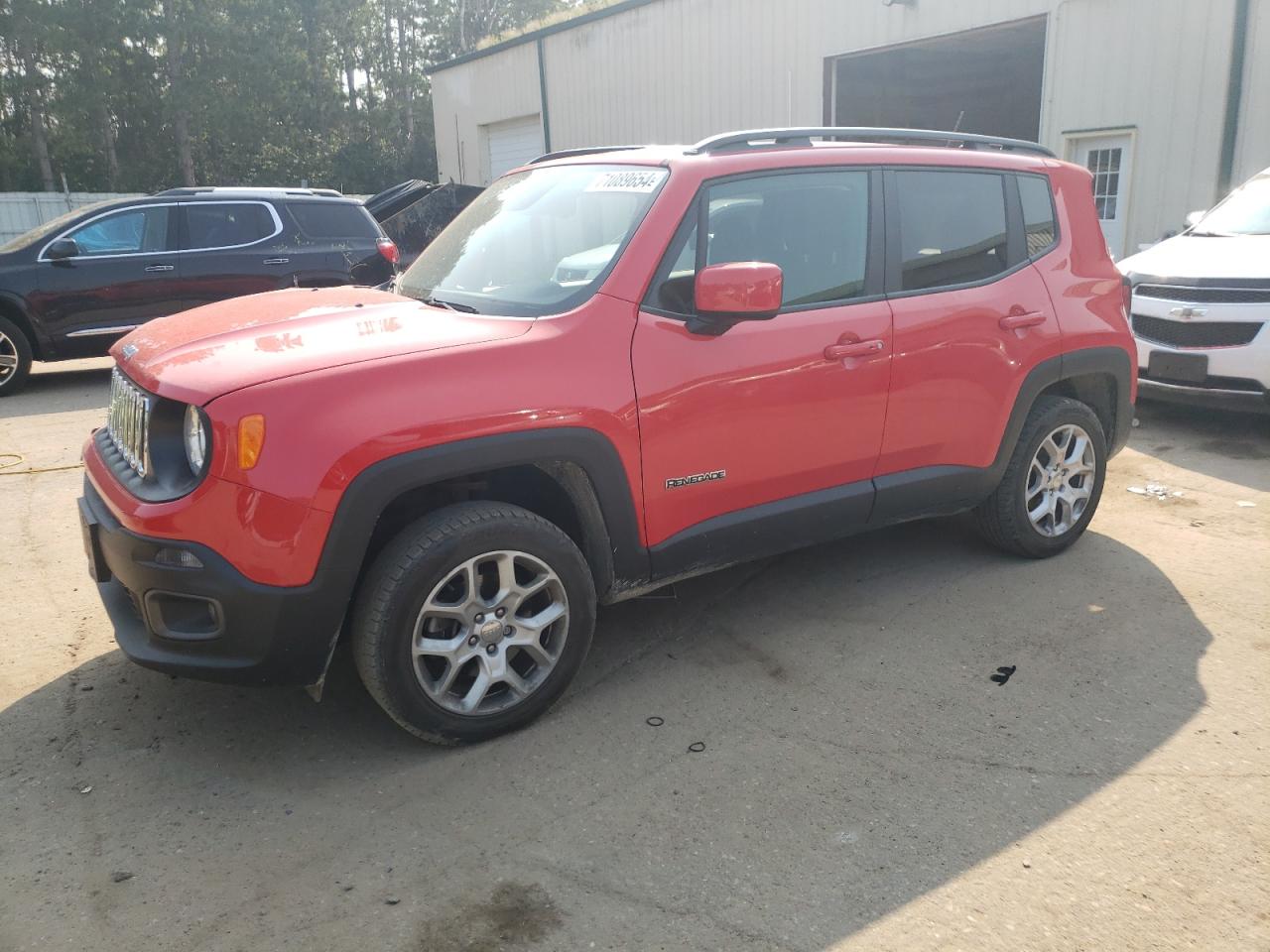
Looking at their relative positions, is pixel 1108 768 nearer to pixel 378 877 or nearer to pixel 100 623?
pixel 378 877

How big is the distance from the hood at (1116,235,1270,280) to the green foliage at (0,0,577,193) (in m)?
36.7

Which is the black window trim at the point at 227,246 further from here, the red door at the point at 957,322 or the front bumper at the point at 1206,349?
the front bumper at the point at 1206,349

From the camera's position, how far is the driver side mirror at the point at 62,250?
28.9 feet

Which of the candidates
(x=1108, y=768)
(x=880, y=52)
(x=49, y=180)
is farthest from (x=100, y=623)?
(x=49, y=180)

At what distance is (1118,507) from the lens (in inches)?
217

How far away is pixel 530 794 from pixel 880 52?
1396 centimetres

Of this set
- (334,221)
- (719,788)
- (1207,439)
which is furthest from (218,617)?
(334,221)

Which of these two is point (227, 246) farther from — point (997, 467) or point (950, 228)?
point (997, 467)

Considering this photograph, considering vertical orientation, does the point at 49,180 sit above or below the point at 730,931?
above

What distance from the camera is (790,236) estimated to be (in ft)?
12.1

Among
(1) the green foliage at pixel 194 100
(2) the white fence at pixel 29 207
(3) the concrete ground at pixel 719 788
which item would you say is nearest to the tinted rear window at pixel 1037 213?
(3) the concrete ground at pixel 719 788

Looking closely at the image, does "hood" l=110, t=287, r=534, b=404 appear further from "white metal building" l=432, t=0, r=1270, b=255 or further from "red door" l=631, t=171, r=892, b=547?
"white metal building" l=432, t=0, r=1270, b=255

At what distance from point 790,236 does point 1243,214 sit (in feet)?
19.0

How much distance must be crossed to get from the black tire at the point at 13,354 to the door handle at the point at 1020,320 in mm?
8328
